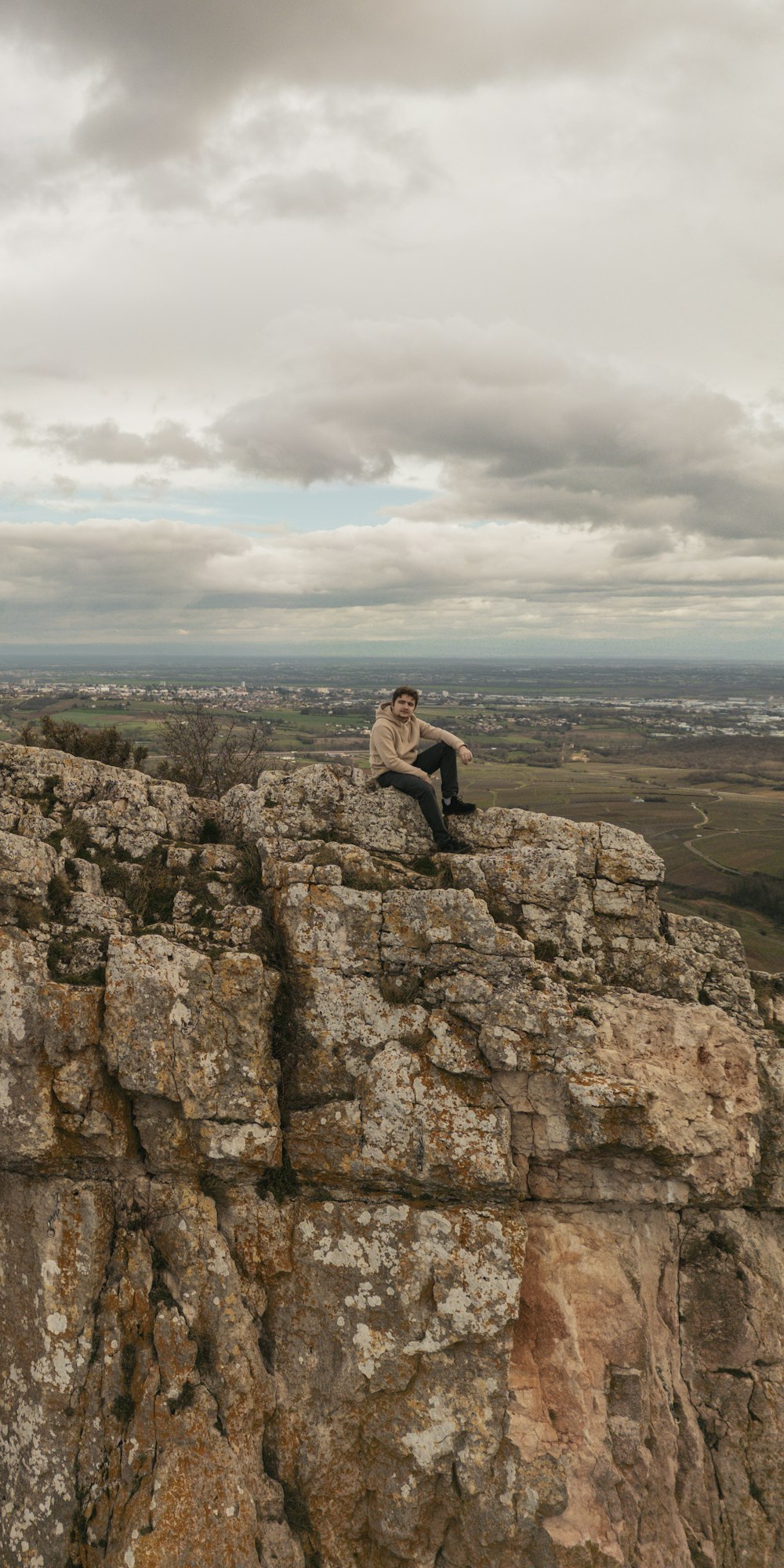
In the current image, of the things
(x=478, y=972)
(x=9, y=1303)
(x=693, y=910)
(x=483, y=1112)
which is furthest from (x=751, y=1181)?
(x=693, y=910)

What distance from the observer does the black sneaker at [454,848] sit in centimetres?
1367

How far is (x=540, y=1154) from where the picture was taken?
11.4 m

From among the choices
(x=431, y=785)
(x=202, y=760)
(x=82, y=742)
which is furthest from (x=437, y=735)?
(x=202, y=760)

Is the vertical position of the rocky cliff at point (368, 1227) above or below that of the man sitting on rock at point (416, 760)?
below

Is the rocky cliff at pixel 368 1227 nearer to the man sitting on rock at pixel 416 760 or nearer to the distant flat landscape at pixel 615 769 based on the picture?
the man sitting on rock at pixel 416 760

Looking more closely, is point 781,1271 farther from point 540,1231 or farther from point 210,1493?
point 210,1493

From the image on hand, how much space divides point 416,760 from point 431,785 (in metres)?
1.02

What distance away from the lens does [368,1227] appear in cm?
1087

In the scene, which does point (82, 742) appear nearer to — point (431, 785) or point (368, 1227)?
point (431, 785)

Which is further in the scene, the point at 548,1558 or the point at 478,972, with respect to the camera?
the point at 478,972

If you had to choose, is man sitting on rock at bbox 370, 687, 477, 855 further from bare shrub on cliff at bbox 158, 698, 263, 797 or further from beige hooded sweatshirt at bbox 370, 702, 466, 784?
bare shrub on cliff at bbox 158, 698, 263, 797

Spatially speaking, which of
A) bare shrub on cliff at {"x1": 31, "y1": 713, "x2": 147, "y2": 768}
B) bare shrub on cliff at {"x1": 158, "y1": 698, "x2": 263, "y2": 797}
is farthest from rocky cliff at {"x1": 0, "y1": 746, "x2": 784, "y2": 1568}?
bare shrub on cliff at {"x1": 158, "y1": 698, "x2": 263, "y2": 797}

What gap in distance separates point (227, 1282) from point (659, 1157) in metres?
7.30

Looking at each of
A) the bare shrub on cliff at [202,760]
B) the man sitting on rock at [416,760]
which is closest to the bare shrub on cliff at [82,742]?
the bare shrub on cliff at [202,760]
